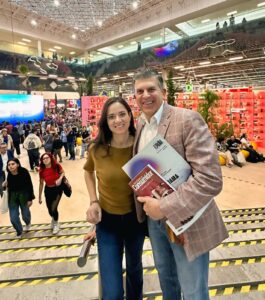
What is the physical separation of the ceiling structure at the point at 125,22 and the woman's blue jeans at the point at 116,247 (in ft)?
44.5

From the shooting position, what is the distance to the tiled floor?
5223mm

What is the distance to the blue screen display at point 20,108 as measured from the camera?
15258 mm

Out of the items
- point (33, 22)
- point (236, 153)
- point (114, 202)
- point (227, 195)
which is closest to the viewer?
point (114, 202)

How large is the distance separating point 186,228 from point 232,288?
1.57 meters

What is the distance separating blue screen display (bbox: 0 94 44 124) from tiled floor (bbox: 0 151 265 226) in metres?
8.49

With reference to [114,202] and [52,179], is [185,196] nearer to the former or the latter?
[114,202]

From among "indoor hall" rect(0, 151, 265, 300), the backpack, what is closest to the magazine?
"indoor hall" rect(0, 151, 265, 300)

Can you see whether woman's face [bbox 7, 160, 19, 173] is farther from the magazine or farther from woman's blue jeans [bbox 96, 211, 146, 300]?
the magazine

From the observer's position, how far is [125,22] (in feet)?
61.4

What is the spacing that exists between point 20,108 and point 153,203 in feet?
54.4

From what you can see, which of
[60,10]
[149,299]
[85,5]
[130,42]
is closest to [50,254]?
[149,299]

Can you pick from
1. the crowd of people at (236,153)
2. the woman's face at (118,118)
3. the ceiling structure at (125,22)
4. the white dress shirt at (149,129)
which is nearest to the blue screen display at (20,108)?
the ceiling structure at (125,22)

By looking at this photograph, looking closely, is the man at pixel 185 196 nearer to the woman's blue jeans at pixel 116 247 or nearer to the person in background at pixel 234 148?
the woman's blue jeans at pixel 116 247

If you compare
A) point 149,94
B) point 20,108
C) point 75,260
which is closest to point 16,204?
point 75,260
